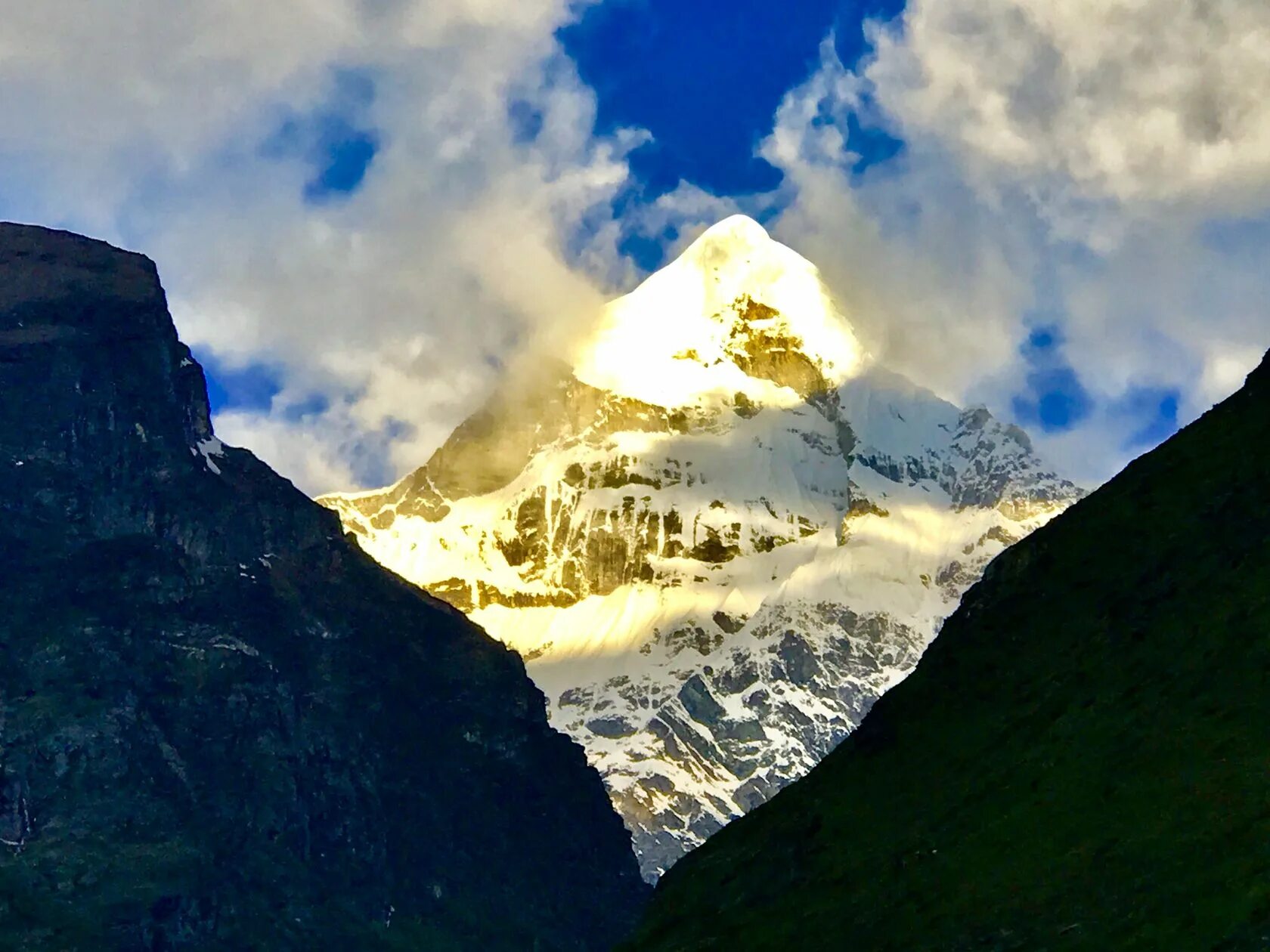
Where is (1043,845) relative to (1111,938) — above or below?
above

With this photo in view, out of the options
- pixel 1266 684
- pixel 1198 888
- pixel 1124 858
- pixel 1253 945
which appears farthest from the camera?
pixel 1266 684

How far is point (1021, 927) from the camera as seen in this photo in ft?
608

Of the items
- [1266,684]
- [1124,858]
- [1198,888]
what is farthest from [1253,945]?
[1266,684]

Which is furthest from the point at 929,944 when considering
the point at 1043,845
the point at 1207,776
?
the point at 1207,776

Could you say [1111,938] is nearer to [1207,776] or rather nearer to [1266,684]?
[1207,776]

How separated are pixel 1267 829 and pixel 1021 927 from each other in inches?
995

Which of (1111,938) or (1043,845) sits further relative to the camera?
(1043,845)

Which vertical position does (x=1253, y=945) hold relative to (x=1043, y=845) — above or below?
below

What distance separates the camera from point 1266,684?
195375 mm

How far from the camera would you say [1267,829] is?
16825 cm

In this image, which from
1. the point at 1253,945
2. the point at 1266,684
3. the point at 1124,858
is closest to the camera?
the point at 1253,945

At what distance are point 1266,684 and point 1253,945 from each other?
49195 mm

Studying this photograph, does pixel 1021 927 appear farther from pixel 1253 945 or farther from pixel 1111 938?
pixel 1253 945

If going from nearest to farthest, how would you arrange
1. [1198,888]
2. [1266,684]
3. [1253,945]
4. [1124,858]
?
1. [1253,945]
2. [1198,888]
3. [1124,858]
4. [1266,684]
